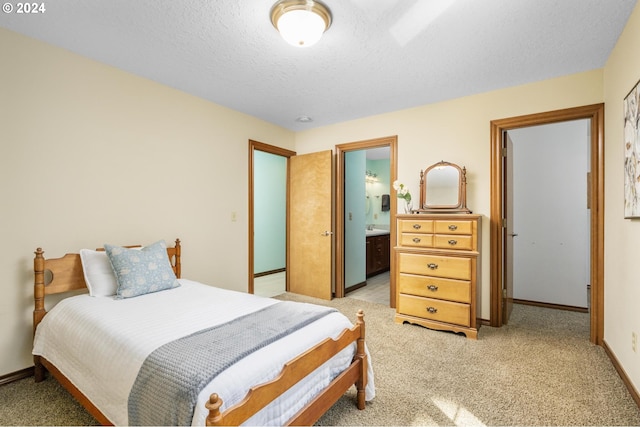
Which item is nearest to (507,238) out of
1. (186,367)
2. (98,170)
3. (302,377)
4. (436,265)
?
(436,265)

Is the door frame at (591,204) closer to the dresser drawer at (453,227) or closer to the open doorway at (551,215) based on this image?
the dresser drawer at (453,227)

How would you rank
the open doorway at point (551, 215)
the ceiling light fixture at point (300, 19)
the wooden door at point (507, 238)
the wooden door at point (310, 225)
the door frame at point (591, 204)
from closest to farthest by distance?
1. the ceiling light fixture at point (300, 19)
2. the door frame at point (591, 204)
3. the wooden door at point (507, 238)
4. the open doorway at point (551, 215)
5. the wooden door at point (310, 225)

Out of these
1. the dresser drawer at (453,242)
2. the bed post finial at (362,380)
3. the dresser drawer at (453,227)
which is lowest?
the bed post finial at (362,380)

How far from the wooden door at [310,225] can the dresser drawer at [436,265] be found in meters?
1.25

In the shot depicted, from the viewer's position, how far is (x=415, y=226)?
3180 mm

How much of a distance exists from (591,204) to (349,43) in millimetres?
2523

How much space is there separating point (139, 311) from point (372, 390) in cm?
151

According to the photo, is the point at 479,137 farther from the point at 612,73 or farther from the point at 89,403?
the point at 89,403

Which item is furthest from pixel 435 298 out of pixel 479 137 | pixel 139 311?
pixel 139 311

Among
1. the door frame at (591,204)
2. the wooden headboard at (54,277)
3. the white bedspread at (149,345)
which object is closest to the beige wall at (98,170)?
the wooden headboard at (54,277)

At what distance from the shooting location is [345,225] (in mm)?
4465

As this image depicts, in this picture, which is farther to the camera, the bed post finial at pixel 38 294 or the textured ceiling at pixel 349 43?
the bed post finial at pixel 38 294

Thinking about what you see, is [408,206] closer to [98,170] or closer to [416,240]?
[416,240]

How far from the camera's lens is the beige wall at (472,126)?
2.85 m
